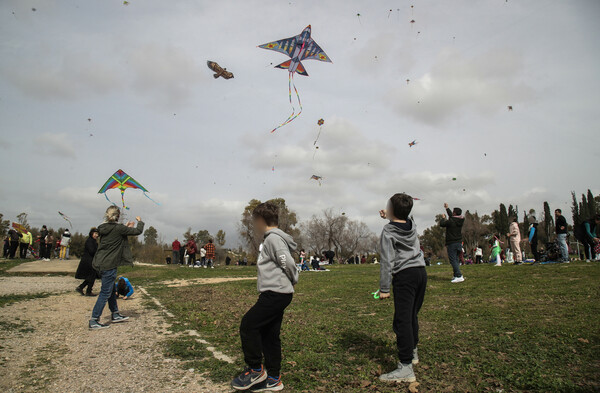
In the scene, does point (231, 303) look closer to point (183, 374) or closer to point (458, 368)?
point (183, 374)

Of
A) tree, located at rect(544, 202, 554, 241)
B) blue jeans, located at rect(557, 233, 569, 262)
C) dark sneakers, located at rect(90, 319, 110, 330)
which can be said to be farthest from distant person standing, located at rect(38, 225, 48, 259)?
tree, located at rect(544, 202, 554, 241)

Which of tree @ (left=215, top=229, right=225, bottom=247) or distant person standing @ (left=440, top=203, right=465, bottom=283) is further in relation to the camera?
tree @ (left=215, top=229, right=225, bottom=247)

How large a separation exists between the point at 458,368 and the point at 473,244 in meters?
81.0

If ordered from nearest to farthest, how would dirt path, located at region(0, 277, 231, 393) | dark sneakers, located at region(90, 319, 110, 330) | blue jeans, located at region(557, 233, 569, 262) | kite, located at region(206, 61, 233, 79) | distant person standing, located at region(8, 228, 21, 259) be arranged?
dirt path, located at region(0, 277, 231, 393) < dark sneakers, located at region(90, 319, 110, 330) < kite, located at region(206, 61, 233, 79) < blue jeans, located at region(557, 233, 569, 262) < distant person standing, located at region(8, 228, 21, 259)

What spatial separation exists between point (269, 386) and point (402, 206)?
236 centimetres

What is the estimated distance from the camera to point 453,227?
10.4 metres

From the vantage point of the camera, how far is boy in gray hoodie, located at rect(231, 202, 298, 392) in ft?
11.8

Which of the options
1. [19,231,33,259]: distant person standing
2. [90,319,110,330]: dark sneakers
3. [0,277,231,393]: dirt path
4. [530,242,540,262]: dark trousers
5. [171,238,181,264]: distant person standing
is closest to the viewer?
[0,277,231,393]: dirt path

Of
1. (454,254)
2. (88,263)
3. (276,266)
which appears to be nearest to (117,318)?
(88,263)

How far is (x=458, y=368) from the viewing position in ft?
12.8

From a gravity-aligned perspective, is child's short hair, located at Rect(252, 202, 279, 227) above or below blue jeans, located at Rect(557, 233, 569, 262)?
above

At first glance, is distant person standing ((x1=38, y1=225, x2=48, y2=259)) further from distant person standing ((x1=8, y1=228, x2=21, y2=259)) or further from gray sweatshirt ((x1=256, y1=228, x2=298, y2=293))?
gray sweatshirt ((x1=256, y1=228, x2=298, y2=293))

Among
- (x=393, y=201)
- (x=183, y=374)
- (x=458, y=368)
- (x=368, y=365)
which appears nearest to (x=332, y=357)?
(x=368, y=365)

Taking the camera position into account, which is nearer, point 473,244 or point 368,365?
point 368,365
